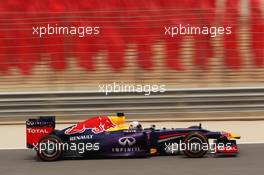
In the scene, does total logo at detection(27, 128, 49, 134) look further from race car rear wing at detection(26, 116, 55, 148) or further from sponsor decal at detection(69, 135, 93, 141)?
sponsor decal at detection(69, 135, 93, 141)

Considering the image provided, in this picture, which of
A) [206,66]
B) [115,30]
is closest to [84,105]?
[115,30]

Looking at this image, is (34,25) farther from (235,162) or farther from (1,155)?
(235,162)

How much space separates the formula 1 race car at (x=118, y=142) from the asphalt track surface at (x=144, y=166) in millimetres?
129

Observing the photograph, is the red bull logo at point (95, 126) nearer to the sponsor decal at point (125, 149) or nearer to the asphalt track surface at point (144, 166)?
the sponsor decal at point (125, 149)

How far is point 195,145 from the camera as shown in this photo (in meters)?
10.1

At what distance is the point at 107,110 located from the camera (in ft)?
45.6

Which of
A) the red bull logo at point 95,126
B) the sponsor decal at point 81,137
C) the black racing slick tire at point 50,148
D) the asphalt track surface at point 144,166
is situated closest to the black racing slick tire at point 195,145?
the asphalt track surface at point 144,166

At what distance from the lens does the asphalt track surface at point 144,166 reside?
29.9 feet

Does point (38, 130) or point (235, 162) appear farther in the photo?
point (38, 130)

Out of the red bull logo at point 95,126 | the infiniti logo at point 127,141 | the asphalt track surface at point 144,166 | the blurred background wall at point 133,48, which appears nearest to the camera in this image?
the asphalt track surface at point 144,166

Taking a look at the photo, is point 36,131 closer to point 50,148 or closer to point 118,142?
point 50,148

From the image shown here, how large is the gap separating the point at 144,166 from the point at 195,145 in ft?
3.30

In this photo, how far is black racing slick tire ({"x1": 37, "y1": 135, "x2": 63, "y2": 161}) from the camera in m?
10.2

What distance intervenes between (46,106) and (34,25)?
199cm
